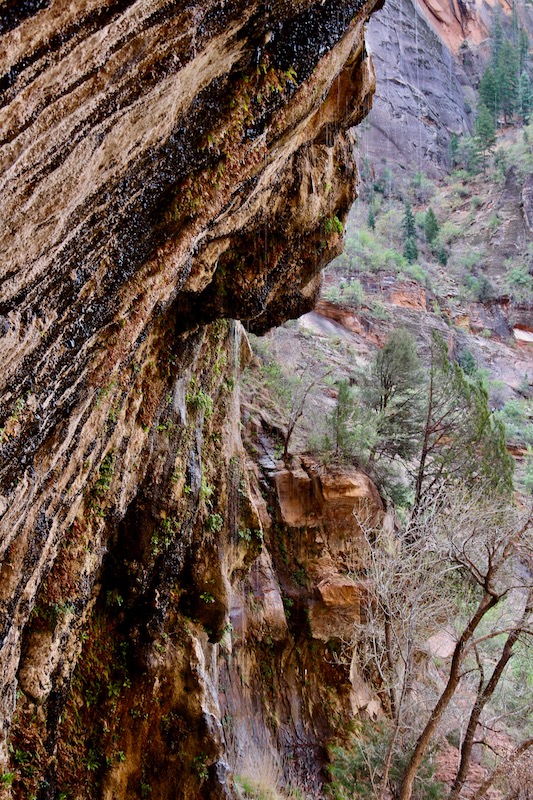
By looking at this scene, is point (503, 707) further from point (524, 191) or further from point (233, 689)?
point (524, 191)

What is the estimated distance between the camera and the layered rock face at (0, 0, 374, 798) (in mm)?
2830

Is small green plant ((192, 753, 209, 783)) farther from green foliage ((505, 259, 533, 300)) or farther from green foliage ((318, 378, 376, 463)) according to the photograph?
green foliage ((505, 259, 533, 300))

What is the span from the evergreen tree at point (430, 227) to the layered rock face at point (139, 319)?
3485 cm

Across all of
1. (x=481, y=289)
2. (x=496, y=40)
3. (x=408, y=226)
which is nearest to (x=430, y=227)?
(x=408, y=226)

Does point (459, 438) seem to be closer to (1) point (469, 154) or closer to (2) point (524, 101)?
(1) point (469, 154)

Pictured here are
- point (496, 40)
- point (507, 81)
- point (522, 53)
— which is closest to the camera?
point (507, 81)

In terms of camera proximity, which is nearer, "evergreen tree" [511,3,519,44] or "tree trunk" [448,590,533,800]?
"tree trunk" [448,590,533,800]

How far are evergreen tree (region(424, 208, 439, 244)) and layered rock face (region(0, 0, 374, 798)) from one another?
1372 inches

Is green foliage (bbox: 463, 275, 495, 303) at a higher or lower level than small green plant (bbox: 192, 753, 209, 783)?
lower

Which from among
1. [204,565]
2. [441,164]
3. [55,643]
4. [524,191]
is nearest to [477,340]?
[524,191]

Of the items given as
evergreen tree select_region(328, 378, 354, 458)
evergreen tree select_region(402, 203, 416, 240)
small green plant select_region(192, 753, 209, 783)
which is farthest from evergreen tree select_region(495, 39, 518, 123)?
small green plant select_region(192, 753, 209, 783)

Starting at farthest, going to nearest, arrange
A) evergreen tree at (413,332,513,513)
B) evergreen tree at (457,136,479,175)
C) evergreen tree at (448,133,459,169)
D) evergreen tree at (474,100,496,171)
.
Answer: evergreen tree at (448,133,459,169) < evergreen tree at (457,136,479,175) < evergreen tree at (474,100,496,171) < evergreen tree at (413,332,513,513)

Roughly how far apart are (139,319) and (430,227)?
40.1 m

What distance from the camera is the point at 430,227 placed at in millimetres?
40531
